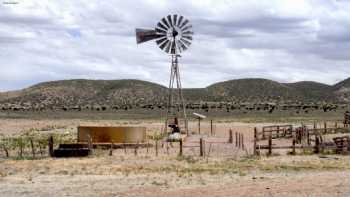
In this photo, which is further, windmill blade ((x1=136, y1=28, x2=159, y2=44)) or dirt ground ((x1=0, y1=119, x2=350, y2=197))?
Answer: windmill blade ((x1=136, y1=28, x2=159, y2=44))

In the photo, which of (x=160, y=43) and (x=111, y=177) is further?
(x=160, y=43)

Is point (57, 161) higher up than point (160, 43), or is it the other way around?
point (160, 43)

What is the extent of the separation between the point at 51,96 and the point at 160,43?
132681 mm

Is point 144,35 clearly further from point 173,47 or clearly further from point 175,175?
point 175,175

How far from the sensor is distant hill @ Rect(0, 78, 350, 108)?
165 m

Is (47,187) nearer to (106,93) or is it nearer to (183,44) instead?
(183,44)

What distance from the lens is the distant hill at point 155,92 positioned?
165 m

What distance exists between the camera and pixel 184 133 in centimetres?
4784

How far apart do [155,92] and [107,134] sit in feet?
454

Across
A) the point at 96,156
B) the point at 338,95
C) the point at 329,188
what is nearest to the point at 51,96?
the point at 338,95

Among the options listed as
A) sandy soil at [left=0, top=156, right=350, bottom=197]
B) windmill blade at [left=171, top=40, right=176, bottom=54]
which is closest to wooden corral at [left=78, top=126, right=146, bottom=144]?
sandy soil at [left=0, top=156, right=350, bottom=197]

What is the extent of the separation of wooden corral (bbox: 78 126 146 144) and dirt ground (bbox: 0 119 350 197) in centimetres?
292

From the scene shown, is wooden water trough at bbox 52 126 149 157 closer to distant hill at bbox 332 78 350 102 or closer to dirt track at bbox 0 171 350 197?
dirt track at bbox 0 171 350 197

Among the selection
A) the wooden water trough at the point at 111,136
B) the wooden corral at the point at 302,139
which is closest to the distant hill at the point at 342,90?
the wooden corral at the point at 302,139
